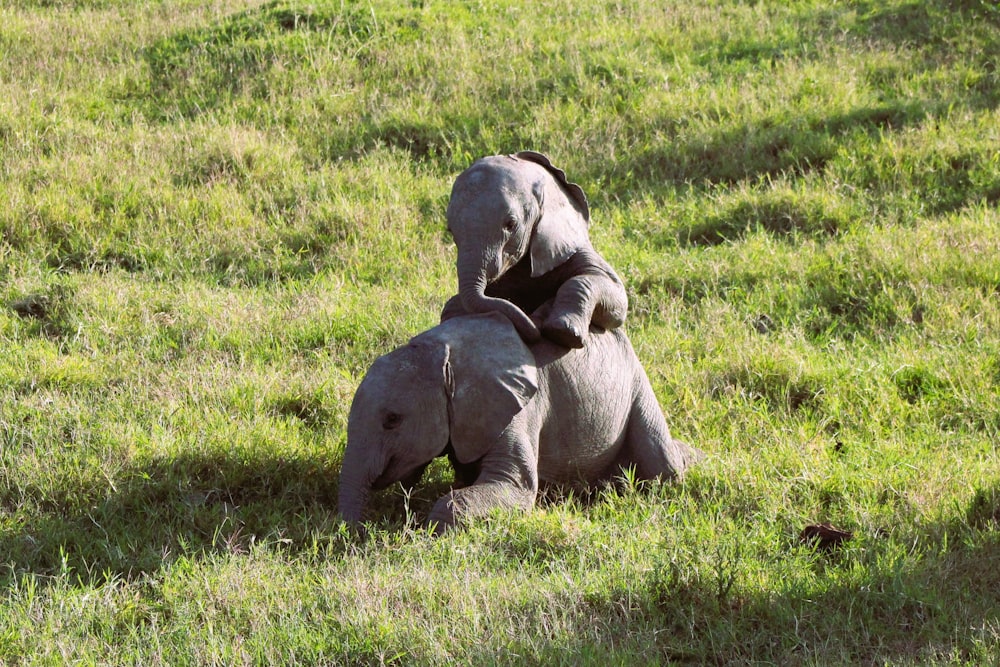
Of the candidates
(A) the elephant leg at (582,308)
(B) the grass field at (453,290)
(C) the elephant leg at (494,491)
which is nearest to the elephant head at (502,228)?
(A) the elephant leg at (582,308)

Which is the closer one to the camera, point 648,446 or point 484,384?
point 484,384

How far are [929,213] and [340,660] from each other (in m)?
6.84

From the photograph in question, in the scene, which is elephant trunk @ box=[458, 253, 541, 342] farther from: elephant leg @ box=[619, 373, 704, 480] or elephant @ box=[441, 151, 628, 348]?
→ elephant leg @ box=[619, 373, 704, 480]

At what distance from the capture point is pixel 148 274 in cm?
836

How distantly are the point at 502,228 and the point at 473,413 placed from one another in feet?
2.57

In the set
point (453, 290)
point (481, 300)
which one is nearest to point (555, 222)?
point (481, 300)

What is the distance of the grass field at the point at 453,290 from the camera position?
427cm

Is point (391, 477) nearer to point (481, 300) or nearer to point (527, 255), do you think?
point (481, 300)

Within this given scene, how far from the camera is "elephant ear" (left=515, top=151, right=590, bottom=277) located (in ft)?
16.5

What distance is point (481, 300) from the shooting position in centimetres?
483

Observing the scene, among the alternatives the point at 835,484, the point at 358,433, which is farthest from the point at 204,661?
the point at 835,484

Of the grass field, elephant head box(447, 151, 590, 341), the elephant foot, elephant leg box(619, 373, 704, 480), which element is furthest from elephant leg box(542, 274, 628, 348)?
the grass field

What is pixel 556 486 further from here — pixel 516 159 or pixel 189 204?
pixel 189 204

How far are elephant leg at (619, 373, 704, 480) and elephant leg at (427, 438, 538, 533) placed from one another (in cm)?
64
